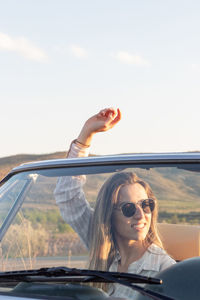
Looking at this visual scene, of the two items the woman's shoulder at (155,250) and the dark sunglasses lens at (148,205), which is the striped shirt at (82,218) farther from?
the dark sunglasses lens at (148,205)

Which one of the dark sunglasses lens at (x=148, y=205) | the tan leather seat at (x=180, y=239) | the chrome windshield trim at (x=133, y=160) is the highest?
the chrome windshield trim at (x=133, y=160)

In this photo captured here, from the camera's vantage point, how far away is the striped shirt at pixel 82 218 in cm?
301

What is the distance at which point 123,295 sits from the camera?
2734 millimetres

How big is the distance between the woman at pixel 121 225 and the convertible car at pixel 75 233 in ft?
0.12

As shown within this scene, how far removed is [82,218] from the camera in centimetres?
332

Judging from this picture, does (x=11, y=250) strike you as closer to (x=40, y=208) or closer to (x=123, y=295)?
(x=40, y=208)

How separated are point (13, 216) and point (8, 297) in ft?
2.42

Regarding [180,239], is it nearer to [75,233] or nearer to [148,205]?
[148,205]

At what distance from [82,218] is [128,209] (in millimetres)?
260

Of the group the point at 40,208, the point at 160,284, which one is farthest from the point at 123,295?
the point at 40,208

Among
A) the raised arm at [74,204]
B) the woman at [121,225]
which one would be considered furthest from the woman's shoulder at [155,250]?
the raised arm at [74,204]

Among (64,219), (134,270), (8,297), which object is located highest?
(64,219)

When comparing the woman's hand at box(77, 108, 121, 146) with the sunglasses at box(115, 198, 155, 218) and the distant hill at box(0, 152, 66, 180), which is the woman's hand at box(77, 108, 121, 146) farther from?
the distant hill at box(0, 152, 66, 180)

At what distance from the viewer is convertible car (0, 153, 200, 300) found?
110 inches
